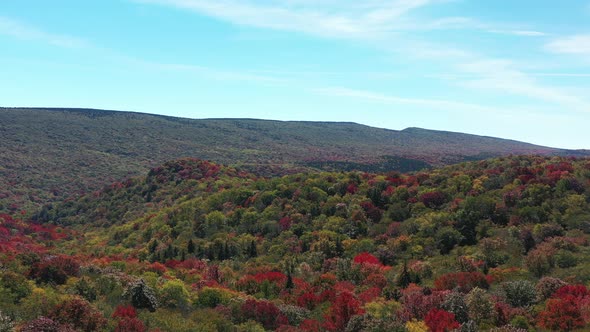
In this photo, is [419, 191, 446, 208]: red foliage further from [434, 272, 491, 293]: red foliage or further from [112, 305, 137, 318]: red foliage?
[112, 305, 137, 318]: red foliage

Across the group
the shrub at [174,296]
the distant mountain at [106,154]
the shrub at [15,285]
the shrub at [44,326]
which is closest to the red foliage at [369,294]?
the shrub at [174,296]

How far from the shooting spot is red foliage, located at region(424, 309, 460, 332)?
18.9m

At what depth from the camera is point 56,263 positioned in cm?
2514

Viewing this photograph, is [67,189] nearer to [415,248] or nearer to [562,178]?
[415,248]

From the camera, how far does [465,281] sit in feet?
84.1

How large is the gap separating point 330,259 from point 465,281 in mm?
13864

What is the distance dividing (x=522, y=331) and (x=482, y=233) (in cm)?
2047

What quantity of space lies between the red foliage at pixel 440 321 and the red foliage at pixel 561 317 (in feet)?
11.9

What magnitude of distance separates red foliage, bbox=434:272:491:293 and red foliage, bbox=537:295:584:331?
5.77m

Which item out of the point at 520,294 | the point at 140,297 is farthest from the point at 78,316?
the point at 520,294

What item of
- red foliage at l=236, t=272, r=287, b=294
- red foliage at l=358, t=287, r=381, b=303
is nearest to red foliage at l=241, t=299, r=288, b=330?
red foliage at l=358, t=287, r=381, b=303

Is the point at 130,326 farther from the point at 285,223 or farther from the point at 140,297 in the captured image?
the point at 285,223

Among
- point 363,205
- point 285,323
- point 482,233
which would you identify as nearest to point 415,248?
point 482,233

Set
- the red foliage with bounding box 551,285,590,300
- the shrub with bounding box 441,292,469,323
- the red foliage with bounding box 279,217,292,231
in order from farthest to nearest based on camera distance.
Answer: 1. the red foliage with bounding box 279,217,292,231
2. the red foliage with bounding box 551,285,590,300
3. the shrub with bounding box 441,292,469,323
